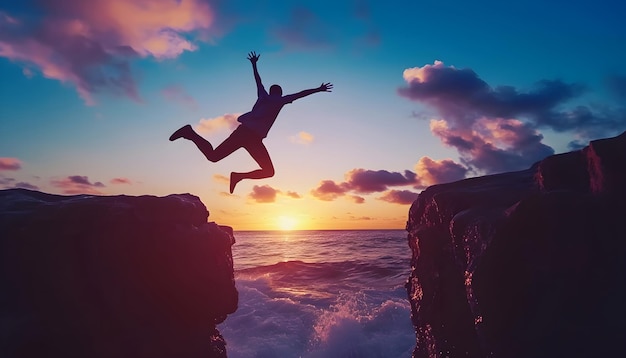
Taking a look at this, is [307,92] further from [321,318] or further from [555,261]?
[321,318]

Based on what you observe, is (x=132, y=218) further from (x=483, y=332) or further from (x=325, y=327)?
(x=325, y=327)

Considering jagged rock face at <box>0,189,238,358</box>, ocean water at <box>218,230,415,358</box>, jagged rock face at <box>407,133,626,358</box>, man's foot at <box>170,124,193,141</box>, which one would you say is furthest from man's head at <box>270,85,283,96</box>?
ocean water at <box>218,230,415,358</box>

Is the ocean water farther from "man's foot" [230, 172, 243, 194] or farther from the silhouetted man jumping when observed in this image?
the silhouetted man jumping

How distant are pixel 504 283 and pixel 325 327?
994cm

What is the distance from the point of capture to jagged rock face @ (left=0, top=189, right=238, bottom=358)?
611 centimetres

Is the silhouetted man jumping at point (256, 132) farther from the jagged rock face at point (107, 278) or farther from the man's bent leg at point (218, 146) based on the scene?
the jagged rock face at point (107, 278)

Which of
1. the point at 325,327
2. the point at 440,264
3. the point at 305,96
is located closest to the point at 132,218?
the point at 305,96

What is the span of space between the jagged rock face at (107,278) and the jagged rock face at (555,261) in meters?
5.21

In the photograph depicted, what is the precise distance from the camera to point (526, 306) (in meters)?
5.35

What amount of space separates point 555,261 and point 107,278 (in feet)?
22.7

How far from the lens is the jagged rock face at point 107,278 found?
A: 20.0 feet

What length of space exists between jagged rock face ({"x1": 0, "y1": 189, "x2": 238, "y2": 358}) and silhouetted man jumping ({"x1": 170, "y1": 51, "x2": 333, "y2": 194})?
1640mm

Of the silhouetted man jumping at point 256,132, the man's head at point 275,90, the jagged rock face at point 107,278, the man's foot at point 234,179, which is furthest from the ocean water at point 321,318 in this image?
the man's head at point 275,90

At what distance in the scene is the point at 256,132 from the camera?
7.28 metres
